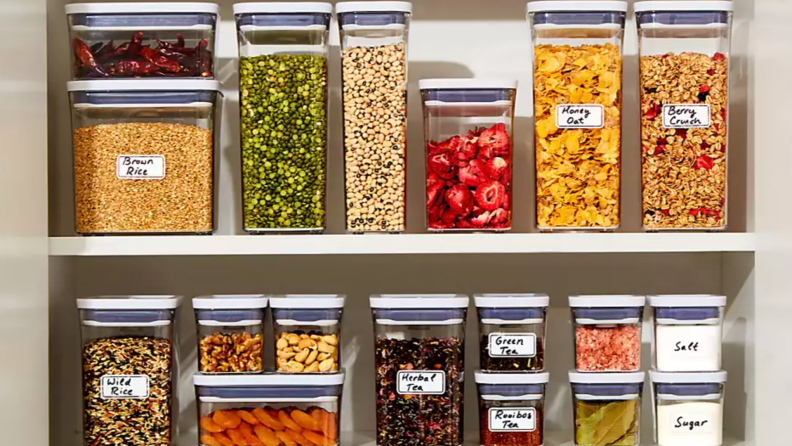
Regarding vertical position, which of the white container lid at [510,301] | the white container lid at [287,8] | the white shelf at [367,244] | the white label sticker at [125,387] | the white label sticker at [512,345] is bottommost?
the white label sticker at [125,387]

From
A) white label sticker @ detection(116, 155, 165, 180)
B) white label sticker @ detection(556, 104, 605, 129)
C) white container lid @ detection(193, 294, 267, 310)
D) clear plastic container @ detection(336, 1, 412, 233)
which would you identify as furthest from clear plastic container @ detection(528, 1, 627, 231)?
white label sticker @ detection(116, 155, 165, 180)

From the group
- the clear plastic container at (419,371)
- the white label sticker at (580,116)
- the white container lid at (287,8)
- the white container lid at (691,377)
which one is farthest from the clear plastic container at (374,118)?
the white container lid at (691,377)

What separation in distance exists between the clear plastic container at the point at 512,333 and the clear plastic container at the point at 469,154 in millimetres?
116

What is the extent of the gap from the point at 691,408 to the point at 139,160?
90cm

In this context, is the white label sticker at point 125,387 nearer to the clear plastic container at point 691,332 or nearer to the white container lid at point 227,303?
the white container lid at point 227,303

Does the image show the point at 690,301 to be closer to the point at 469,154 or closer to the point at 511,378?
the point at 511,378

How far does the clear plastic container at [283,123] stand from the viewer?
1.36 m

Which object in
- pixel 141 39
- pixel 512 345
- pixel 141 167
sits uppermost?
pixel 141 39

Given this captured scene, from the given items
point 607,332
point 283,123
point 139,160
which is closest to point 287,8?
point 283,123

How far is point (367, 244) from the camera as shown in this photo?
4.41 feet

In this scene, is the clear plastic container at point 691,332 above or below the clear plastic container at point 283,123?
below
